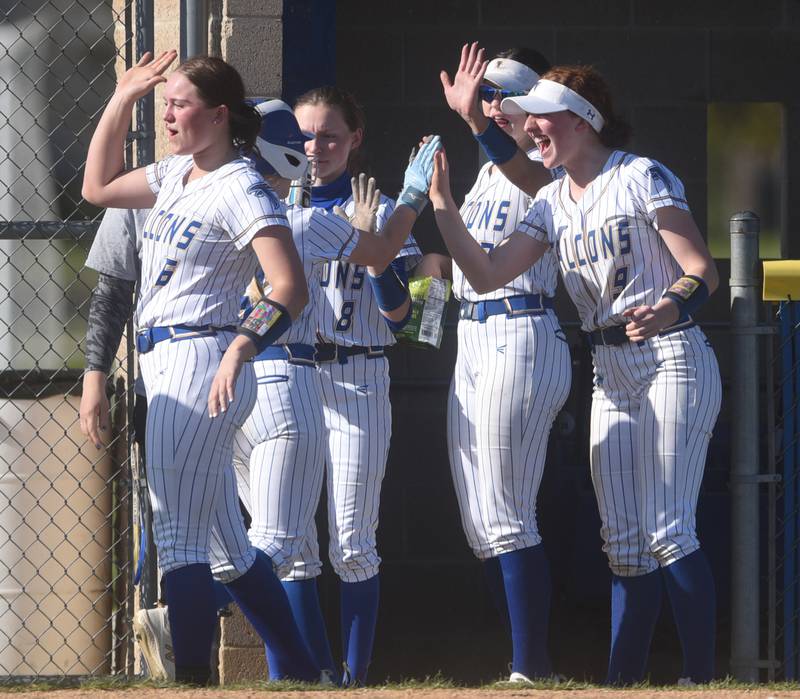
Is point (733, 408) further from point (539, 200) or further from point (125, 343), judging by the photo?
point (125, 343)

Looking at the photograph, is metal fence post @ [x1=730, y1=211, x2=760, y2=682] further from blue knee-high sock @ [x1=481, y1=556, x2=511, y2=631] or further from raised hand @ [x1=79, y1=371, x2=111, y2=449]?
raised hand @ [x1=79, y1=371, x2=111, y2=449]

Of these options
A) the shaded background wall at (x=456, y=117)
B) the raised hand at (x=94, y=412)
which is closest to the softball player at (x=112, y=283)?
the raised hand at (x=94, y=412)

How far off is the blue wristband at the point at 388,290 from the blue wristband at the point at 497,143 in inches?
17.2

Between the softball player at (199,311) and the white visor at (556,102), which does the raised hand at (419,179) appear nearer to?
the white visor at (556,102)

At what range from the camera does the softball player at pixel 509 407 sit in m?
4.42

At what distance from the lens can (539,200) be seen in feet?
14.7

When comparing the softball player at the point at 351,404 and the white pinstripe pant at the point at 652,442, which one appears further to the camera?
the softball player at the point at 351,404

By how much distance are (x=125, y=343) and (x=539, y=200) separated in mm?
1574

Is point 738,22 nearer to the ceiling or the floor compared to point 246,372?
nearer to the ceiling

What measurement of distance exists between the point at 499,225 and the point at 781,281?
36.1 inches

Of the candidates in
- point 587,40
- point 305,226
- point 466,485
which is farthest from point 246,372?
point 587,40

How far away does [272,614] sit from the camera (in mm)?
3920

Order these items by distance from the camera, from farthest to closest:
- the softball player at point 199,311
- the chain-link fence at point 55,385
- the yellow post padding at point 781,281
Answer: the chain-link fence at point 55,385 → the yellow post padding at point 781,281 → the softball player at point 199,311

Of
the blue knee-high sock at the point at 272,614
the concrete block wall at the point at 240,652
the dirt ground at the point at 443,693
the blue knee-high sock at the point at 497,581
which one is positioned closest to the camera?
the dirt ground at the point at 443,693
